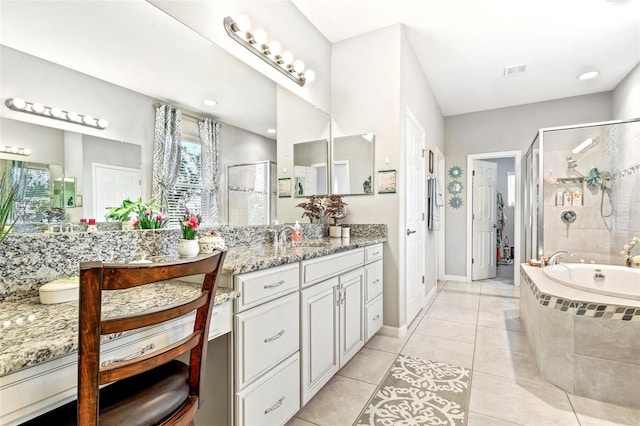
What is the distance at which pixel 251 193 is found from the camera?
6.88 feet

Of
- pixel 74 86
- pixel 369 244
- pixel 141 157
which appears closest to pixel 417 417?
pixel 369 244

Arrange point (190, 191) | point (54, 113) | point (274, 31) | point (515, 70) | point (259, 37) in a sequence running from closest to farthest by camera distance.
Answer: point (54, 113) < point (190, 191) < point (259, 37) < point (274, 31) < point (515, 70)

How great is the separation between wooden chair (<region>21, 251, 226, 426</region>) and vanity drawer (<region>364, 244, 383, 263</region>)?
1578mm

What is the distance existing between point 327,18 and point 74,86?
7.02 ft

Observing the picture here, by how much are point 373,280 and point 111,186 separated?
74.6 inches

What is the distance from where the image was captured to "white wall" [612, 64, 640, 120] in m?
3.33

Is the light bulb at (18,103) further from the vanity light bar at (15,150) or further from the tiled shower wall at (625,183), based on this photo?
the tiled shower wall at (625,183)

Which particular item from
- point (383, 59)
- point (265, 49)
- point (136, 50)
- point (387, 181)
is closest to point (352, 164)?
point (387, 181)

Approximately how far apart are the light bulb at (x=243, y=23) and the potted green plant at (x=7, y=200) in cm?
152

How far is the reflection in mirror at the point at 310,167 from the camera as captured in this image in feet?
8.80

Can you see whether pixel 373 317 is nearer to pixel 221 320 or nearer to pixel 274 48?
pixel 221 320

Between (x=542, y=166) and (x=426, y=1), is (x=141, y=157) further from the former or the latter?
(x=542, y=166)

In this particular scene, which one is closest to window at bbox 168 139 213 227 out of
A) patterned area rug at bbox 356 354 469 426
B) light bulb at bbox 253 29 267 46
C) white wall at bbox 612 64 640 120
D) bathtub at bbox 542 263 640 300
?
light bulb at bbox 253 29 267 46

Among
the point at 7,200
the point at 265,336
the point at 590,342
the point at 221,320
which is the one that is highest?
the point at 7,200
